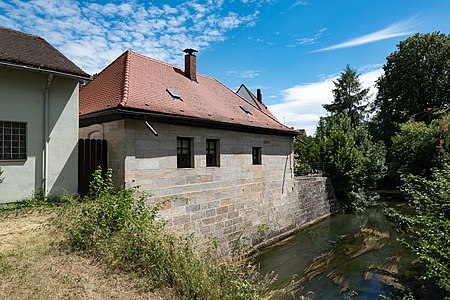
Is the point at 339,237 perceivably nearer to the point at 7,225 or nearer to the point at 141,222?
the point at 141,222

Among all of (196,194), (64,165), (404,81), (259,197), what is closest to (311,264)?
(259,197)

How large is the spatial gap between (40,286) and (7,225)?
106 inches

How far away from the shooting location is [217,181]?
33.5ft

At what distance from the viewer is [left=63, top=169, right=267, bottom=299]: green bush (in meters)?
4.48

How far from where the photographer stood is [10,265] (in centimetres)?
451

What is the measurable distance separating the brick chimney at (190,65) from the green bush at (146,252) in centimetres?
772

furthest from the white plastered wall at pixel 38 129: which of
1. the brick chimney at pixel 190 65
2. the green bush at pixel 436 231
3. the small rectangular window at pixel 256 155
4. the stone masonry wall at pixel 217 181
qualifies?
the green bush at pixel 436 231

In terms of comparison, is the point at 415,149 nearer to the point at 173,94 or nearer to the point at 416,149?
the point at 416,149

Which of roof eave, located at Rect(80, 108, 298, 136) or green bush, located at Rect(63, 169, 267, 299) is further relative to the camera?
roof eave, located at Rect(80, 108, 298, 136)

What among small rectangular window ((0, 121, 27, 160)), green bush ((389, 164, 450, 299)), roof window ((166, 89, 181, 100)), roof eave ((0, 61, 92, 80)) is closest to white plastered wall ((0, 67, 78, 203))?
small rectangular window ((0, 121, 27, 160))

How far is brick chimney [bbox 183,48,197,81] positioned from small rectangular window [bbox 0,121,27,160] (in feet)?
22.5

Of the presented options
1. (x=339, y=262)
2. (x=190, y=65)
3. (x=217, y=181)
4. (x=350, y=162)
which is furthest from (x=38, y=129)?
(x=350, y=162)

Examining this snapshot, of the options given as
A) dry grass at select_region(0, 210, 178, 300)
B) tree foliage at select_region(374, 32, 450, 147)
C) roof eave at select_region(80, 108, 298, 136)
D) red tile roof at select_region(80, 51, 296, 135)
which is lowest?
dry grass at select_region(0, 210, 178, 300)

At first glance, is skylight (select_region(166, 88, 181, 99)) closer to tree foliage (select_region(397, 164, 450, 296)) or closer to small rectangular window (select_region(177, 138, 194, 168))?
small rectangular window (select_region(177, 138, 194, 168))
